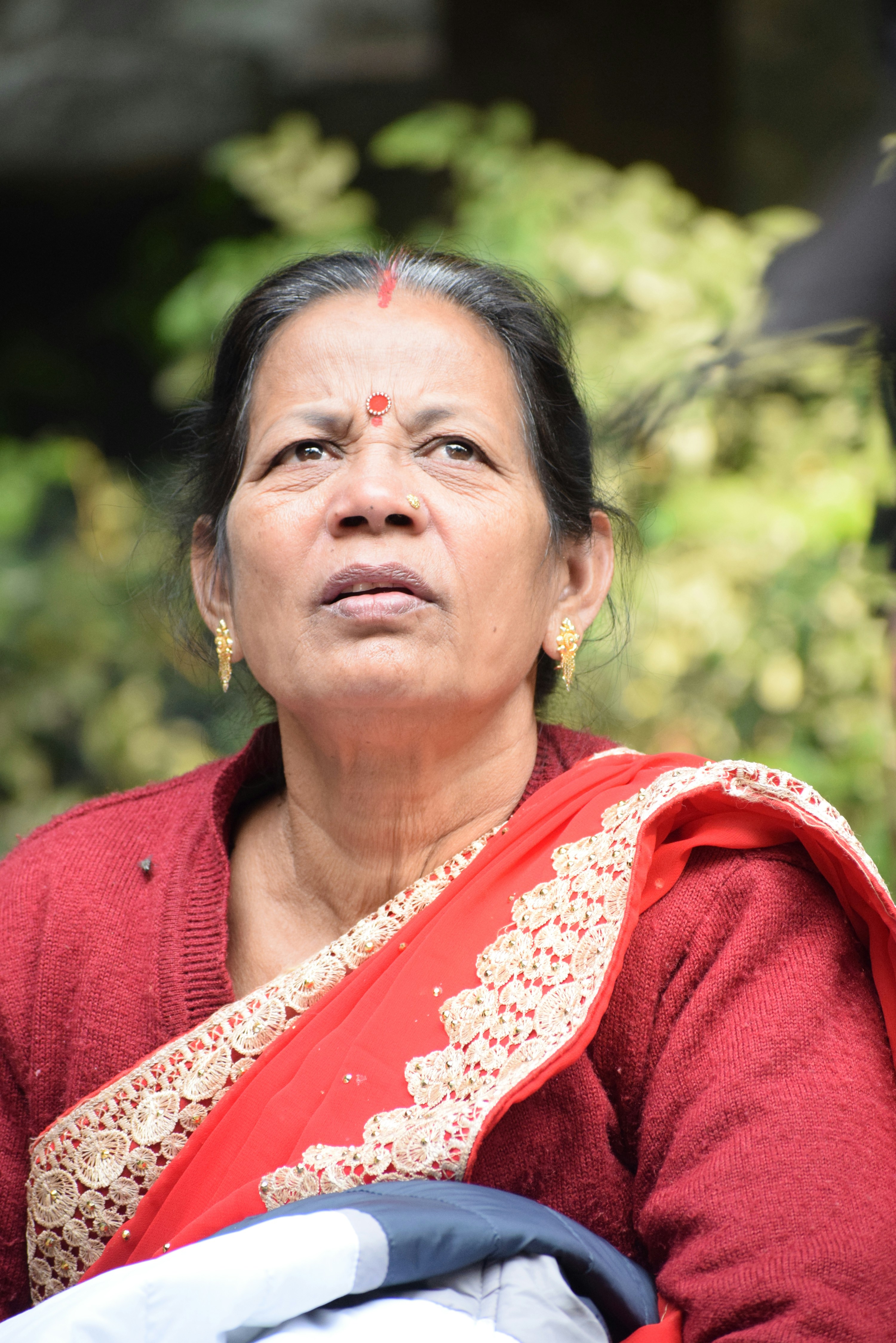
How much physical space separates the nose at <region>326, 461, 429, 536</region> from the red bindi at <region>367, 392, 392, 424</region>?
0.07 m

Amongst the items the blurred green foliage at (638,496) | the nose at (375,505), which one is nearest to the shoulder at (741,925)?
the nose at (375,505)

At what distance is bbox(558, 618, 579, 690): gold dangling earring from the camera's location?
1.87m

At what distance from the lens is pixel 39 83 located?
4.27 m

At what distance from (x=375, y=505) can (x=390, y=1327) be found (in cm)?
94

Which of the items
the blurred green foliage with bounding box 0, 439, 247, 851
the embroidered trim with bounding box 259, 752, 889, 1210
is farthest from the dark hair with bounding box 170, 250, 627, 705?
the blurred green foliage with bounding box 0, 439, 247, 851

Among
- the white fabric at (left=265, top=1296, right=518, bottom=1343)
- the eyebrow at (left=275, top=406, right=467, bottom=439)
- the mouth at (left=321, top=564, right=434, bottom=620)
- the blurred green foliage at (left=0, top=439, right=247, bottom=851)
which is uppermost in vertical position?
the eyebrow at (left=275, top=406, right=467, bottom=439)

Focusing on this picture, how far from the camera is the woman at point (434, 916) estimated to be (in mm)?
1324

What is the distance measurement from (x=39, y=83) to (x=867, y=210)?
3141 mm

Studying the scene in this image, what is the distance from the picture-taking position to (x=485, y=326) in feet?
Result: 6.02

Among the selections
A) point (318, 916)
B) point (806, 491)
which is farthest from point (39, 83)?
point (318, 916)

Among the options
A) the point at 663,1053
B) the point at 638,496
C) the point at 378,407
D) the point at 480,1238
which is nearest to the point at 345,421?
the point at 378,407

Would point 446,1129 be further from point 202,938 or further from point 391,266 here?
point 391,266

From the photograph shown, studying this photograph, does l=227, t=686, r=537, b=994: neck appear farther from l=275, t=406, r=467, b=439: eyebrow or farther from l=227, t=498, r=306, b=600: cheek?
l=275, t=406, r=467, b=439: eyebrow

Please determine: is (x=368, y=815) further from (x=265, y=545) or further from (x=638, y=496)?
(x=638, y=496)
